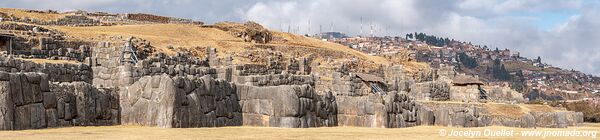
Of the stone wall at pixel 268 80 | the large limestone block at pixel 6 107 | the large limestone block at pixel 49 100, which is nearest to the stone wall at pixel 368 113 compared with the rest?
the stone wall at pixel 268 80

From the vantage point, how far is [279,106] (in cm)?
1977

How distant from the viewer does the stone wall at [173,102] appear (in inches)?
675

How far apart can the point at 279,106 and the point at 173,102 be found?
11.4 feet

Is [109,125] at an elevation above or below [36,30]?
below

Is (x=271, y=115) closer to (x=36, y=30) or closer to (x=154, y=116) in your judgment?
(x=154, y=116)

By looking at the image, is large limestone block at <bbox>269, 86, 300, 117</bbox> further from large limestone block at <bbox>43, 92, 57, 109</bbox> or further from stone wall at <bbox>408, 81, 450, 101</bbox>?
stone wall at <bbox>408, 81, 450, 101</bbox>

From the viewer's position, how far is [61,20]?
64438 millimetres

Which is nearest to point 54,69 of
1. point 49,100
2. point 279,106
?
point 49,100

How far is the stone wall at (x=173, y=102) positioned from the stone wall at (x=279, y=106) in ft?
3.47

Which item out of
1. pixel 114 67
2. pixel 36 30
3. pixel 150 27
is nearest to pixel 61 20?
pixel 150 27

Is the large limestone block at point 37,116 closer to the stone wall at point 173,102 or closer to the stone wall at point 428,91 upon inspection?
the stone wall at point 173,102

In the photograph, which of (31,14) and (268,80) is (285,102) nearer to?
(268,80)

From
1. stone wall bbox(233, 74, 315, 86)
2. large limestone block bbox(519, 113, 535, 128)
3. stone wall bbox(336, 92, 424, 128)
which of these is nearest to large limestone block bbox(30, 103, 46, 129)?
stone wall bbox(336, 92, 424, 128)

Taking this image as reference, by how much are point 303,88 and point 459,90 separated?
34776 millimetres
